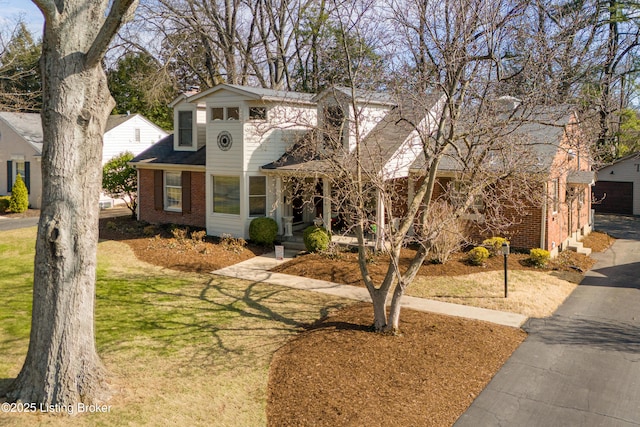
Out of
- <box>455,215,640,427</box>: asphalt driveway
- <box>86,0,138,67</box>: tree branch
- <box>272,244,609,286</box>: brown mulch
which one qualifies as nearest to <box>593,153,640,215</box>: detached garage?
<box>272,244,609,286</box>: brown mulch

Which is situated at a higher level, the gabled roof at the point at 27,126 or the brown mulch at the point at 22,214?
the gabled roof at the point at 27,126

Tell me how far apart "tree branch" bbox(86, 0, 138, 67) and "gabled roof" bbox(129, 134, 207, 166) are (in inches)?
536

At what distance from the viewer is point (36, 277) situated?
7223 millimetres

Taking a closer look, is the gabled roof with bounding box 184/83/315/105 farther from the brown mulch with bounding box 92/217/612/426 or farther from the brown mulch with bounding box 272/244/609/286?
the brown mulch with bounding box 92/217/612/426

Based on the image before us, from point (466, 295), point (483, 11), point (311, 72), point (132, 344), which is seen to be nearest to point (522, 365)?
point (466, 295)

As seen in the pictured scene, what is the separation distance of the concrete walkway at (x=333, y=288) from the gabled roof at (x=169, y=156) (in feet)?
19.2

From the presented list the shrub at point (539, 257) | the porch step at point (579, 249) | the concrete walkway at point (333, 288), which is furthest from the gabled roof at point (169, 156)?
the porch step at point (579, 249)

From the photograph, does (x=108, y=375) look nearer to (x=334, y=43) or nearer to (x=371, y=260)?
(x=371, y=260)

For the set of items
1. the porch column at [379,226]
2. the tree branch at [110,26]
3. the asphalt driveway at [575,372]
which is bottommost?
the asphalt driveway at [575,372]

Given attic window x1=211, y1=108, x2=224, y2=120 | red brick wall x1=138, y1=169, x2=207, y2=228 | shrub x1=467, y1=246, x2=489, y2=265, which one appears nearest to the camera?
shrub x1=467, y1=246, x2=489, y2=265

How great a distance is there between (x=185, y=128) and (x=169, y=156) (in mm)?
1370

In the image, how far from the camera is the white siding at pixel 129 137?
100 ft

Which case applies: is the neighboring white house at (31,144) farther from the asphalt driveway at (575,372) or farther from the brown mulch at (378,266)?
the asphalt driveway at (575,372)

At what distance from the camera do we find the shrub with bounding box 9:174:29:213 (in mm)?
27156
